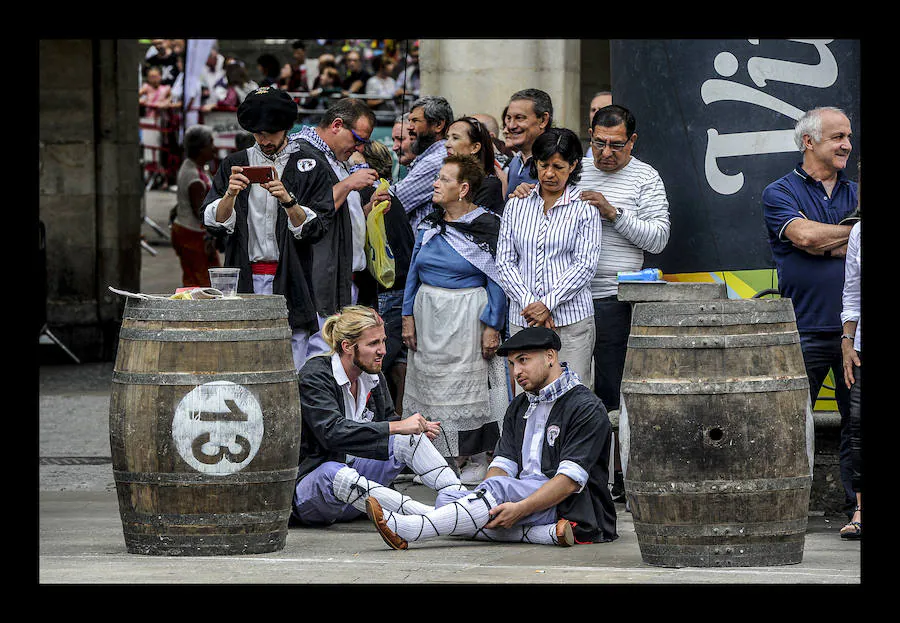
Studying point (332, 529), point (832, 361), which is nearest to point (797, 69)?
point (832, 361)

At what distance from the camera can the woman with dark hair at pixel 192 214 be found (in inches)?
487

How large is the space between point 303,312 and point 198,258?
546 centimetres

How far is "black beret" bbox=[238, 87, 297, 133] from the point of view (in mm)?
7141

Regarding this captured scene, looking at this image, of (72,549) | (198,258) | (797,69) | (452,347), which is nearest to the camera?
(72,549)

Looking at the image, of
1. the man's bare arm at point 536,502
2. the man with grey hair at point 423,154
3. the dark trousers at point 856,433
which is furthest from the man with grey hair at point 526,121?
the dark trousers at point 856,433

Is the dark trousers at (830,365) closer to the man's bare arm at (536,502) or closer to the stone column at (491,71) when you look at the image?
the man's bare arm at (536,502)

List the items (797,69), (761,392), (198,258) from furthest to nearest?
(198,258) < (797,69) < (761,392)

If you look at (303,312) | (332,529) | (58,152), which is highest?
(58,152)

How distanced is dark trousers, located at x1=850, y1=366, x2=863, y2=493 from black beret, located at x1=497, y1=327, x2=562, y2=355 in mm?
1242

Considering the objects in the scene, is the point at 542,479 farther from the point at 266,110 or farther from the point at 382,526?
the point at 266,110

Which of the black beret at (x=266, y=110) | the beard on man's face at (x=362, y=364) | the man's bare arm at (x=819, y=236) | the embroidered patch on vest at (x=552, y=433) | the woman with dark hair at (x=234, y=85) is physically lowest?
the embroidered patch on vest at (x=552, y=433)

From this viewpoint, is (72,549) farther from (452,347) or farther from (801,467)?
(801,467)

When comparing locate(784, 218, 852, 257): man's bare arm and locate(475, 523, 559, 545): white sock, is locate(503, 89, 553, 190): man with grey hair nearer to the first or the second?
locate(784, 218, 852, 257): man's bare arm

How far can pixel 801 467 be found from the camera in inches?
221
